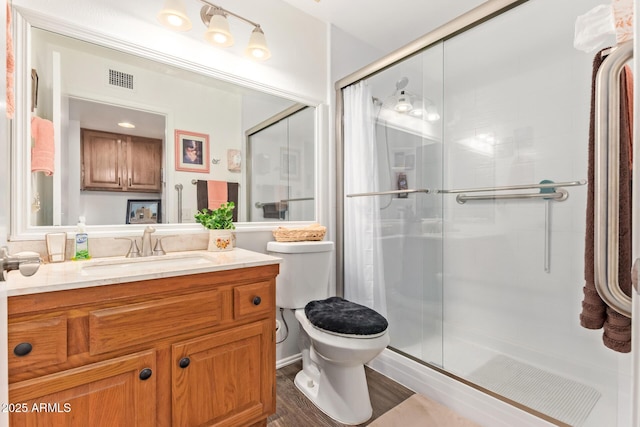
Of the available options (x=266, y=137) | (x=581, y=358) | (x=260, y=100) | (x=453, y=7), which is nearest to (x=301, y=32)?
(x=260, y=100)

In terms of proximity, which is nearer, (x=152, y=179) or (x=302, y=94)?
(x=152, y=179)

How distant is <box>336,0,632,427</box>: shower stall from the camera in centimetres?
161

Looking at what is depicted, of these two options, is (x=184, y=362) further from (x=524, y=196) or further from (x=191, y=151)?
(x=524, y=196)

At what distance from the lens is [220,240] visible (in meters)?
1.52

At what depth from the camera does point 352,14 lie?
6.56 ft

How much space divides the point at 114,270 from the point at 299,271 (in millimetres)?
865

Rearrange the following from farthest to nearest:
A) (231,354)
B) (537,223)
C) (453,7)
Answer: (453,7), (537,223), (231,354)

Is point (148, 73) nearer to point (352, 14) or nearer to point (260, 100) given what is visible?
point (260, 100)

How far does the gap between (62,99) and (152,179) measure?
472 millimetres

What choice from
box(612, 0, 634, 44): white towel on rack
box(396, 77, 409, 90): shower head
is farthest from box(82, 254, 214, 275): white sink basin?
box(396, 77, 409, 90): shower head

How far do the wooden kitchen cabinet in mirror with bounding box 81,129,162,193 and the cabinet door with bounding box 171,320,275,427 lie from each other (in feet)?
2.73

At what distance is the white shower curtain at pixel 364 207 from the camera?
201 cm

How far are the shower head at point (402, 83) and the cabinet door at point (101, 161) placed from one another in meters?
1.65

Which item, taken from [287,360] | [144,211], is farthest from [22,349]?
[287,360]
